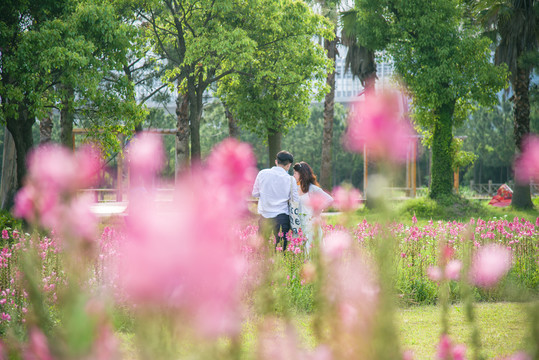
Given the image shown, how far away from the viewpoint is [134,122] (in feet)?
47.0

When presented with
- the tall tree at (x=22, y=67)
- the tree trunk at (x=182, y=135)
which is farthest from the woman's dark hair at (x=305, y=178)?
the tree trunk at (x=182, y=135)

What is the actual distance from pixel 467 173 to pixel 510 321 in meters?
41.6

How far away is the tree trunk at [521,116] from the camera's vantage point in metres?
19.2

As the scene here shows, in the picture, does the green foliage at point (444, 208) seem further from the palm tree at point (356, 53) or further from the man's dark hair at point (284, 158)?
the man's dark hair at point (284, 158)

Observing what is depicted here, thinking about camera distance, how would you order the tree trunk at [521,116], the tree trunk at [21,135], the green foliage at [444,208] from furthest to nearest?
the tree trunk at [521,116], the green foliage at [444,208], the tree trunk at [21,135]

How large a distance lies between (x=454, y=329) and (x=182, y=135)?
1545cm

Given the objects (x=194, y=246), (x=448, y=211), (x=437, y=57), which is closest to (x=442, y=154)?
(x=448, y=211)

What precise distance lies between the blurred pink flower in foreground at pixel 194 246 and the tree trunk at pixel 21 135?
12306 millimetres

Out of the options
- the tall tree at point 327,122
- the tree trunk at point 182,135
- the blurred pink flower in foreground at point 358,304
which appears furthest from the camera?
the tall tree at point 327,122

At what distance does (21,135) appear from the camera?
40.3ft

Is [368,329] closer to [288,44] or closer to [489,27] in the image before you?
[288,44]

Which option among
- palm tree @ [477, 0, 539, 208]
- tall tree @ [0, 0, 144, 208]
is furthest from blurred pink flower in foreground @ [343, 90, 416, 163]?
palm tree @ [477, 0, 539, 208]

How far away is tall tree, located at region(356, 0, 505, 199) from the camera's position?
18594mm

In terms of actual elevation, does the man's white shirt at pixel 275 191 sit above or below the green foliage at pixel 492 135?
below
